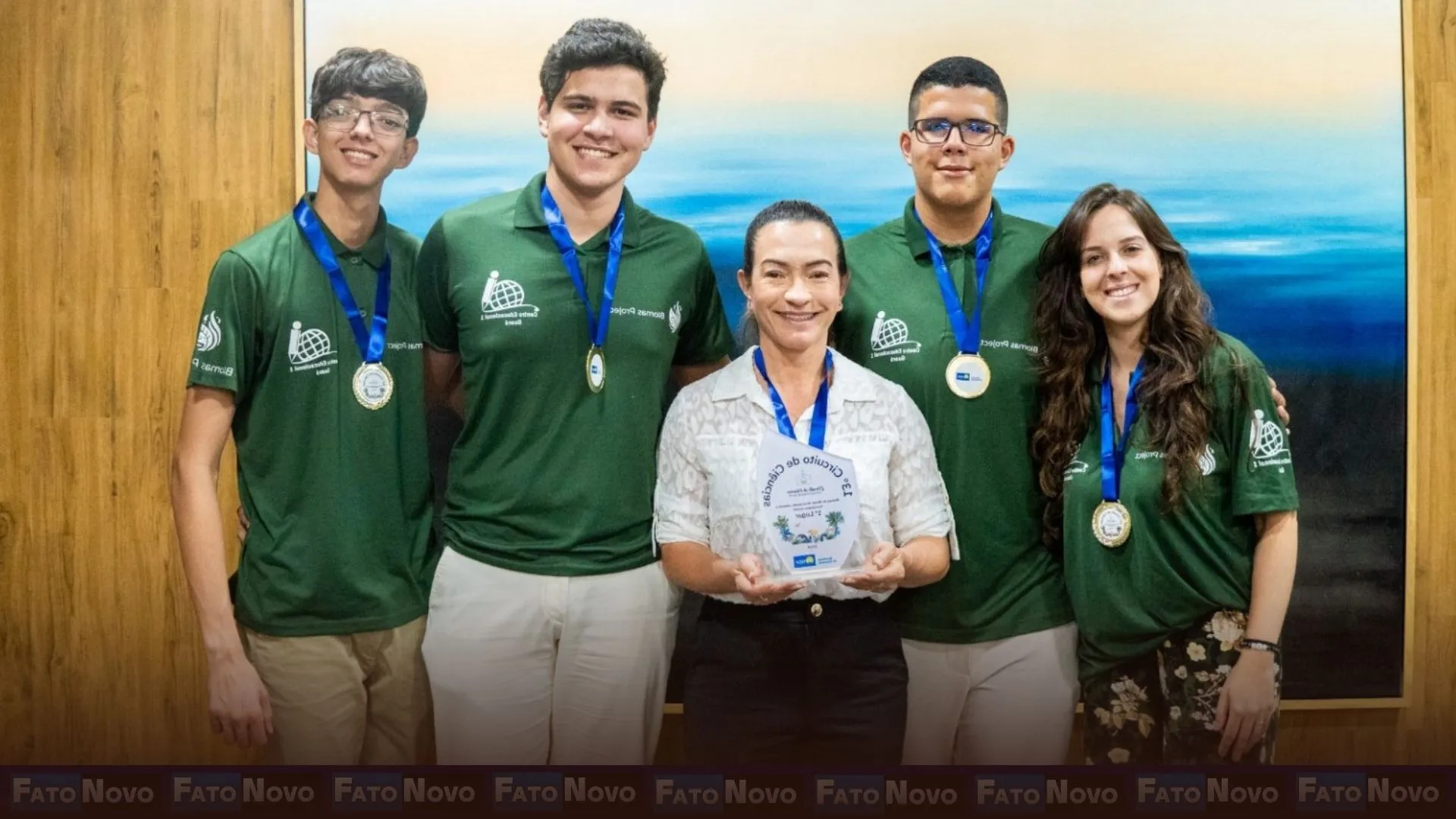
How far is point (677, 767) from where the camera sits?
282cm

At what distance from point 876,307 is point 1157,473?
774 millimetres

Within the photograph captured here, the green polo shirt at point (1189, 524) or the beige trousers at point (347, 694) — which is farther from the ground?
the green polo shirt at point (1189, 524)

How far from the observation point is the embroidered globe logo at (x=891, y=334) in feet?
8.96

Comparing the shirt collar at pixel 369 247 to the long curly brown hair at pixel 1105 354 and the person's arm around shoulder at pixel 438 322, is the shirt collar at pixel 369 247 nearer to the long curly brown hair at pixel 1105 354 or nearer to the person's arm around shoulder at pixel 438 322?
the person's arm around shoulder at pixel 438 322

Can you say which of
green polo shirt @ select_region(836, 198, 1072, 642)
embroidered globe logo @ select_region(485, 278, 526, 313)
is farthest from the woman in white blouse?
embroidered globe logo @ select_region(485, 278, 526, 313)

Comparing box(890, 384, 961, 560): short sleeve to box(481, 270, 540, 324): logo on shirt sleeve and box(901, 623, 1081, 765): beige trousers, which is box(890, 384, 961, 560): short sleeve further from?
Result: box(481, 270, 540, 324): logo on shirt sleeve

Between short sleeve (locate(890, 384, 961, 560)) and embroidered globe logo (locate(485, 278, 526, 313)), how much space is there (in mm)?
931

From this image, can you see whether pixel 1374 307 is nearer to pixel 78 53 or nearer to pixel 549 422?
pixel 549 422

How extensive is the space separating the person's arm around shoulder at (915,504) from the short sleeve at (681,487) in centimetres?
41

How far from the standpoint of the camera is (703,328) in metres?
2.91

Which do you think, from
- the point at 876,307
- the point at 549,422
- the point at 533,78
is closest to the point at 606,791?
the point at 549,422

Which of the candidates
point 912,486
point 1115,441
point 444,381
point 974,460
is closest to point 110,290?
point 444,381

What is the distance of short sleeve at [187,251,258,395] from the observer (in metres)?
2.64

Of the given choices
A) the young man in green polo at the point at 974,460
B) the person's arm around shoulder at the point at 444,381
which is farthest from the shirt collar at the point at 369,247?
the young man in green polo at the point at 974,460
